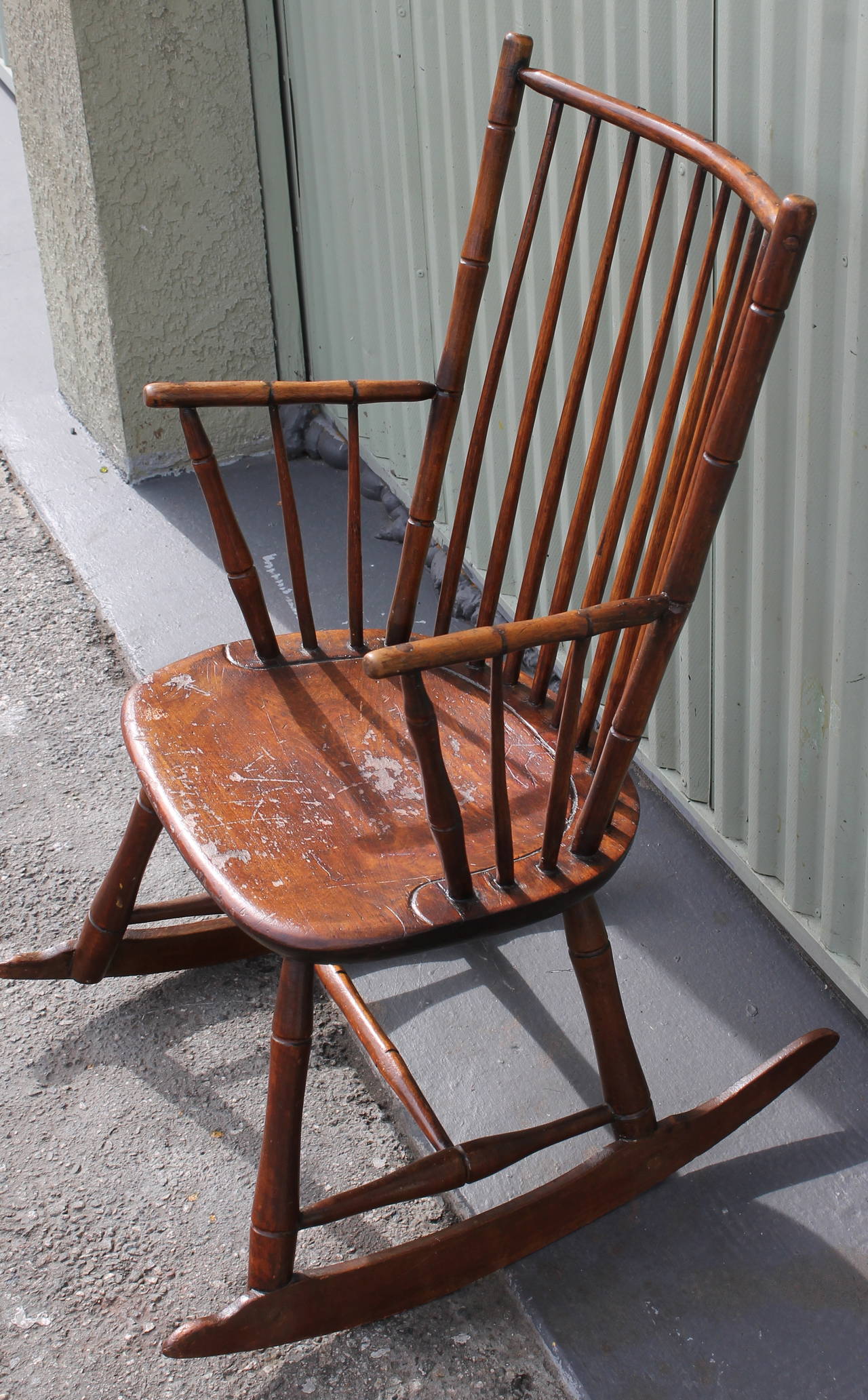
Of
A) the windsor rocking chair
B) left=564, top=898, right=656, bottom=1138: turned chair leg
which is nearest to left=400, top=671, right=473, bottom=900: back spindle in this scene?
the windsor rocking chair

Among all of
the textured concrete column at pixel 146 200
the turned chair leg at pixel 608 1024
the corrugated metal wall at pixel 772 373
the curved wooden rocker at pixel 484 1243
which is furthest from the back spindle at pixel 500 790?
the textured concrete column at pixel 146 200

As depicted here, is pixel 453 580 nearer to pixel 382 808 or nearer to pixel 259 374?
pixel 382 808

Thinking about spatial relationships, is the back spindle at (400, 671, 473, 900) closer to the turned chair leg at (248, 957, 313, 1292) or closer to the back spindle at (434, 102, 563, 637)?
the turned chair leg at (248, 957, 313, 1292)

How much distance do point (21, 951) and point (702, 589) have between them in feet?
3.42

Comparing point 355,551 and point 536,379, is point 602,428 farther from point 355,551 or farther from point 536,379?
point 355,551

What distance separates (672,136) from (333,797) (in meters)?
0.71

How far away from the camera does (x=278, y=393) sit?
140 centimetres

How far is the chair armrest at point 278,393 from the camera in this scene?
1353 mm

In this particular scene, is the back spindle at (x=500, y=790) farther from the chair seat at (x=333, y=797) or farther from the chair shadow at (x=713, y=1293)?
the chair shadow at (x=713, y=1293)

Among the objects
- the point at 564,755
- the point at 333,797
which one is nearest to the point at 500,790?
the point at 564,755

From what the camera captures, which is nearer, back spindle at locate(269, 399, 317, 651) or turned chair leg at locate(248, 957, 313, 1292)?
turned chair leg at locate(248, 957, 313, 1292)

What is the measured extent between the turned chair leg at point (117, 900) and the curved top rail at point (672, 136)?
2.81 ft

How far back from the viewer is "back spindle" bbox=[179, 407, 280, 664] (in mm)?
1373

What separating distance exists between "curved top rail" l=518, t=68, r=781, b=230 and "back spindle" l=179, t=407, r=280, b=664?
50 cm
